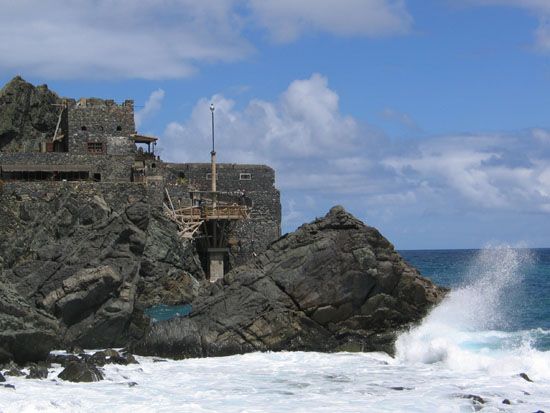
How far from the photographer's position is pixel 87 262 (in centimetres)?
4034

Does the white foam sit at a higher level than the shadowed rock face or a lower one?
lower

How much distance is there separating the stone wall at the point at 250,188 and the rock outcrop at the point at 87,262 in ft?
27.2

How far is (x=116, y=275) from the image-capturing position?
3834 cm

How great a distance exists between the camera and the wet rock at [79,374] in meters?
29.1

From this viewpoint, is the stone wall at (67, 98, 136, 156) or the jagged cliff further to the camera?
the stone wall at (67, 98, 136, 156)

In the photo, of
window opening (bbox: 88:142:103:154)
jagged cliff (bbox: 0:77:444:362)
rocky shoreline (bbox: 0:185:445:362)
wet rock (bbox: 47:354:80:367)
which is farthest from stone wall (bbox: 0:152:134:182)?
wet rock (bbox: 47:354:80:367)

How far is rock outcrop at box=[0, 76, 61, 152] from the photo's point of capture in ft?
237

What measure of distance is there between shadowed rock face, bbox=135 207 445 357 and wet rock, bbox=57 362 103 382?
15.1 ft

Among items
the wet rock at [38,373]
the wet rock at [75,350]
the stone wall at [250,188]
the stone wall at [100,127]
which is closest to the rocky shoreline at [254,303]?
the wet rock at [75,350]

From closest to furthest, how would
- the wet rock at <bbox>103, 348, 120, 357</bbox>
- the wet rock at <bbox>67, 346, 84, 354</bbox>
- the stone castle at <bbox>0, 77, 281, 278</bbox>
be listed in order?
the wet rock at <bbox>103, 348, 120, 357</bbox>, the wet rock at <bbox>67, 346, 84, 354</bbox>, the stone castle at <bbox>0, 77, 281, 278</bbox>

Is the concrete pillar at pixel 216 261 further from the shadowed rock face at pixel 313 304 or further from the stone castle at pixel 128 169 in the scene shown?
the shadowed rock face at pixel 313 304

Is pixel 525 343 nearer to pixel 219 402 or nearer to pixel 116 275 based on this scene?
pixel 219 402

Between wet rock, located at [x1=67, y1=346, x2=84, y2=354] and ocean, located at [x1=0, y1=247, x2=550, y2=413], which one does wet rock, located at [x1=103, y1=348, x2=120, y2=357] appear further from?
wet rock, located at [x1=67, y1=346, x2=84, y2=354]

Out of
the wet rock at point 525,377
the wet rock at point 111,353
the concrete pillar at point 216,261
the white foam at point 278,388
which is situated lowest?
the white foam at point 278,388
